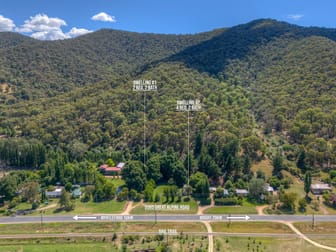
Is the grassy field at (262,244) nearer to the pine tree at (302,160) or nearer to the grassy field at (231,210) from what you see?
the grassy field at (231,210)

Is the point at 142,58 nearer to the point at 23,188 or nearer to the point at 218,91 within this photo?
the point at 218,91

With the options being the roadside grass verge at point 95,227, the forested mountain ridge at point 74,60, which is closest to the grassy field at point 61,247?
the roadside grass verge at point 95,227

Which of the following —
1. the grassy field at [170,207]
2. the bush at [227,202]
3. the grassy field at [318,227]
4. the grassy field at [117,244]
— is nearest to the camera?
the grassy field at [117,244]

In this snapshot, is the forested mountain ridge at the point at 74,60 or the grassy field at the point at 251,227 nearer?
the grassy field at the point at 251,227

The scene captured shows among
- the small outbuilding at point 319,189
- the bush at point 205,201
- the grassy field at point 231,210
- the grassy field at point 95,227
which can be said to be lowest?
the grassy field at point 95,227

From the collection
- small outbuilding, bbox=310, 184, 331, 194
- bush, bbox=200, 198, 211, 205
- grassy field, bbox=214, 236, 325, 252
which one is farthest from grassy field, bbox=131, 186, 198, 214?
small outbuilding, bbox=310, 184, 331, 194

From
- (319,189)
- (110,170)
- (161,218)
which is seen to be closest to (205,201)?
(161,218)

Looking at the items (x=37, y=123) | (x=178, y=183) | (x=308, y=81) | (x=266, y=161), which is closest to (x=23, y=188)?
(x=178, y=183)

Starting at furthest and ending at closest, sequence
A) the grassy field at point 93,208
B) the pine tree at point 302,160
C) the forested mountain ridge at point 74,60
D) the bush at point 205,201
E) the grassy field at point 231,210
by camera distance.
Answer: the forested mountain ridge at point 74,60
the pine tree at point 302,160
the bush at point 205,201
the grassy field at point 93,208
the grassy field at point 231,210
